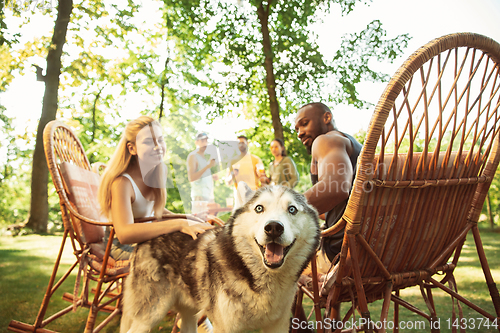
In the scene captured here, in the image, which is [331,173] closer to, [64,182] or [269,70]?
[64,182]

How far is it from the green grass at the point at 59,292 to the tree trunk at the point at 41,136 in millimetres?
1804

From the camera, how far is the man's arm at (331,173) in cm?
166

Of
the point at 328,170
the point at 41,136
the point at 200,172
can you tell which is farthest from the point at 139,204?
the point at 41,136

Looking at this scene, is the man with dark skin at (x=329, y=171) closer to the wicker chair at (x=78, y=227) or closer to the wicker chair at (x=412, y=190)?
the wicker chair at (x=412, y=190)

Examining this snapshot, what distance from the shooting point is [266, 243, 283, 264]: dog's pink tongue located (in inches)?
48.4

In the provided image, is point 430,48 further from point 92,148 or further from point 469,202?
point 92,148

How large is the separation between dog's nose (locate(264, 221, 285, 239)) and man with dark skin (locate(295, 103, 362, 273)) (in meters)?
0.47

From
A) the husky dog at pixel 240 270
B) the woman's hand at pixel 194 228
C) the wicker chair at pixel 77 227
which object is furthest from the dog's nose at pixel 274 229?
the wicker chair at pixel 77 227

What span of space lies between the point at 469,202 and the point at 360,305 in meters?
0.88

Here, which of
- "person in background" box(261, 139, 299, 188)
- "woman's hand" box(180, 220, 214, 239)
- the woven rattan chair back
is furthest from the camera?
"person in background" box(261, 139, 299, 188)

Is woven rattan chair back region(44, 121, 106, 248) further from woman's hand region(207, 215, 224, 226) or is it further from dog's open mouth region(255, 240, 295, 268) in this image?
dog's open mouth region(255, 240, 295, 268)

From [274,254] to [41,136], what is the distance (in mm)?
9396

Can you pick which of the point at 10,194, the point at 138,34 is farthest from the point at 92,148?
the point at 10,194

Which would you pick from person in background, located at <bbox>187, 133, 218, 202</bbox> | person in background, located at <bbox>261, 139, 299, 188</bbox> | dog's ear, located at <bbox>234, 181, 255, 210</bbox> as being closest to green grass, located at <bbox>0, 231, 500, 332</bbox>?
person in background, located at <bbox>187, 133, 218, 202</bbox>
